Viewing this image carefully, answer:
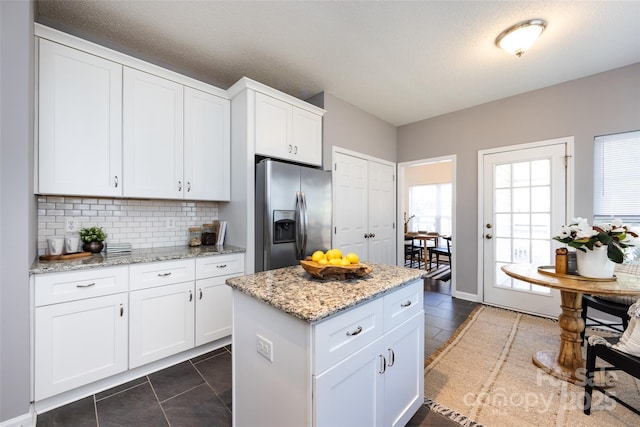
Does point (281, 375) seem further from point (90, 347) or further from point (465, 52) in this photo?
point (465, 52)

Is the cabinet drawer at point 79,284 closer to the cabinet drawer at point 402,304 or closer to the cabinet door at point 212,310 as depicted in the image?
the cabinet door at point 212,310

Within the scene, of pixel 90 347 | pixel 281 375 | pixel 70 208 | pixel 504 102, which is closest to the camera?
pixel 281 375

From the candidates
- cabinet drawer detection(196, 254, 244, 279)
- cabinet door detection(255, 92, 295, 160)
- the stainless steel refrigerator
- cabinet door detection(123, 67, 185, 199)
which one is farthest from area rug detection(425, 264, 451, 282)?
cabinet door detection(123, 67, 185, 199)

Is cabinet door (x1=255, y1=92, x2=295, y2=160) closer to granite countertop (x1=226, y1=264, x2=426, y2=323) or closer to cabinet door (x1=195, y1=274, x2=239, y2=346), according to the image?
cabinet door (x1=195, y1=274, x2=239, y2=346)

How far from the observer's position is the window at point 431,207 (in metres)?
6.86

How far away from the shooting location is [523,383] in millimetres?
1910

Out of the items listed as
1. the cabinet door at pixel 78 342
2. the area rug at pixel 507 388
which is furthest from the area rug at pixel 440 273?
the cabinet door at pixel 78 342

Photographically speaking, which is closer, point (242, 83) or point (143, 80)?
point (143, 80)

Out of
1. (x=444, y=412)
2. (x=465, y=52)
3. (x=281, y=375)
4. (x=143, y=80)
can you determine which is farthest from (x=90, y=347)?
(x=465, y=52)

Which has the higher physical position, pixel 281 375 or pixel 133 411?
pixel 281 375

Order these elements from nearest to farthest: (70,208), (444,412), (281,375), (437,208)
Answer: (281,375), (444,412), (70,208), (437,208)

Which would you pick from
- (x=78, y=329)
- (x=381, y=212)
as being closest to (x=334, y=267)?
(x=78, y=329)

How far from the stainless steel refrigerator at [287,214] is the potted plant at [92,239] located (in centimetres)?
127

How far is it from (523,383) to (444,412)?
29.9 inches
